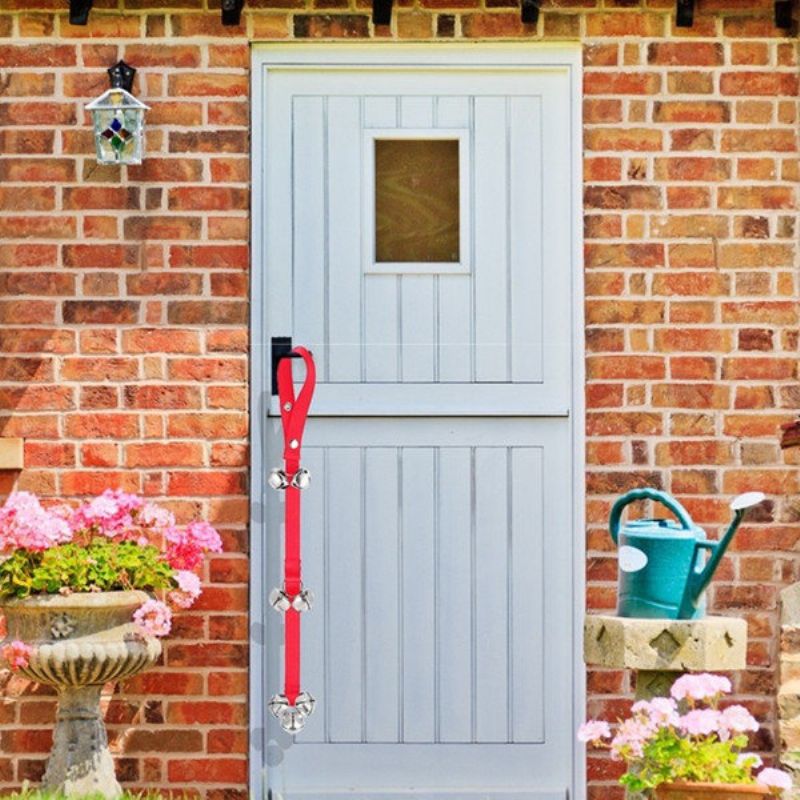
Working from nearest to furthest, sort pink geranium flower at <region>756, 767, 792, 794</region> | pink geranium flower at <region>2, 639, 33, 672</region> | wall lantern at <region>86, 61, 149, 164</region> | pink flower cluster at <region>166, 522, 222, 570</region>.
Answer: pink geranium flower at <region>756, 767, 792, 794</region> → pink geranium flower at <region>2, 639, 33, 672</region> → pink flower cluster at <region>166, 522, 222, 570</region> → wall lantern at <region>86, 61, 149, 164</region>

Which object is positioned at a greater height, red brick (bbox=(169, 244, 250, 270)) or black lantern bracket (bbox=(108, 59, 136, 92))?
black lantern bracket (bbox=(108, 59, 136, 92))

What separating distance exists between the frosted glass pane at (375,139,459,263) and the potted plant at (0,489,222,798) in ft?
3.92

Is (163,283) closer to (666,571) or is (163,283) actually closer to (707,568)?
(666,571)

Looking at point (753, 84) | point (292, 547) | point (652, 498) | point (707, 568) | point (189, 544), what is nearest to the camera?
point (707, 568)

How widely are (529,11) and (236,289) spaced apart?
1.31 meters

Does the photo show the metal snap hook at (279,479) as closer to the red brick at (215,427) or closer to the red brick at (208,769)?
the red brick at (215,427)

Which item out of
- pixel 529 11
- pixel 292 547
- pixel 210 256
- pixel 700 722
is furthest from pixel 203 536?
pixel 529 11

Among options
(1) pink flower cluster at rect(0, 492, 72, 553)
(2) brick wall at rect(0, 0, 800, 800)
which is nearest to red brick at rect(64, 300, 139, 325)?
(2) brick wall at rect(0, 0, 800, 800)

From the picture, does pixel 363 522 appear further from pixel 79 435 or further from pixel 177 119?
pixel 177 119

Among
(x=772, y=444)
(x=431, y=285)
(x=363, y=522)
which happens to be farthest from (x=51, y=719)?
(x=772, y=444)

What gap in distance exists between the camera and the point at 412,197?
6223 millimetres

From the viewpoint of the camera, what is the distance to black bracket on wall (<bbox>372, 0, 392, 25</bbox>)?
20.0 feet

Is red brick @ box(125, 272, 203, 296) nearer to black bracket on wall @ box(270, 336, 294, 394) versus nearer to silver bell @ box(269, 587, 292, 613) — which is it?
black bracket on wall @ box(270, 336, 294, 394)

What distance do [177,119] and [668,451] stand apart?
1.93m
